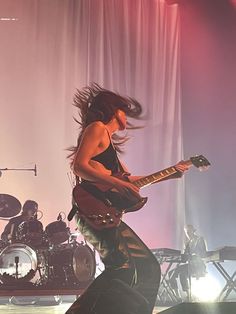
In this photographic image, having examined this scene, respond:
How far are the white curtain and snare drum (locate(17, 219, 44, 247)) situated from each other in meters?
1.62

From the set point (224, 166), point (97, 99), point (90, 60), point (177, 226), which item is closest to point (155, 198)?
point (177, 226)

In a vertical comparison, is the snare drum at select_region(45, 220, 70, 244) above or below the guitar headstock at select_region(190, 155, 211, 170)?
below

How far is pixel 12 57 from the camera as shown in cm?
777

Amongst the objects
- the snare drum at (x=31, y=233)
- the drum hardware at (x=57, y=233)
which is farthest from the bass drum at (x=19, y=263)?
the drum hardware at (x=57, y=233)

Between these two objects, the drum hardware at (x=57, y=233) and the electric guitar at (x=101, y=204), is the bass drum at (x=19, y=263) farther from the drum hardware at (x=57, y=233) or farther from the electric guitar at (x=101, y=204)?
the electric guitar at (x=101, y=204)

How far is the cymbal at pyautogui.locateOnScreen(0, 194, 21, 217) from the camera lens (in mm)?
6137

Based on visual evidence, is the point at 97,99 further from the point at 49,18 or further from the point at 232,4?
the point at 232,4

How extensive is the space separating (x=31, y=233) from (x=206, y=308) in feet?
12.0

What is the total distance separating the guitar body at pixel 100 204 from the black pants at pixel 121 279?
0.05 metres

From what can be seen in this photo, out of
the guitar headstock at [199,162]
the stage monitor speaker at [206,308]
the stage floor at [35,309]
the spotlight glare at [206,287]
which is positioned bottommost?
the spotlight glare at [206,287]

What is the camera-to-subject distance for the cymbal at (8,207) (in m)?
6.14

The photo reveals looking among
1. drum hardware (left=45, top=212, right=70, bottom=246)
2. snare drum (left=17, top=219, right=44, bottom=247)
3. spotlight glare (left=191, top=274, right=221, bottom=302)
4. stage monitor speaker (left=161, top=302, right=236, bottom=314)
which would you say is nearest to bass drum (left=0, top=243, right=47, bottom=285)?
snare drum (left=17, top=219, right=44, bottom=247)

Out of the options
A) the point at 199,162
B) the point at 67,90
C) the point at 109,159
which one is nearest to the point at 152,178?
the point at 109,159

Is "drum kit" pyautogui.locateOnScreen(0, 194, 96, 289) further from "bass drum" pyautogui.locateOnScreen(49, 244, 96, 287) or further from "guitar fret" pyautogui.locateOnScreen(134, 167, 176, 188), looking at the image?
"guitar fret" pyautogui.locateOnScreen(134, 167, 176, 188)
